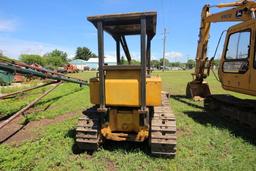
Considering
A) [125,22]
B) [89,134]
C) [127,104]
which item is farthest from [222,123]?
[125,22]

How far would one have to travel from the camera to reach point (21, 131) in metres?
6.98

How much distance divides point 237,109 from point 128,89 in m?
4.22

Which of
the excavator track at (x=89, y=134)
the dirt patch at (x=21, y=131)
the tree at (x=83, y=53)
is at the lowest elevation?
the dirt patch at (x=21, y=131)

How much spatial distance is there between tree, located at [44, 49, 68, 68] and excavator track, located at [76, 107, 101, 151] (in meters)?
79.4

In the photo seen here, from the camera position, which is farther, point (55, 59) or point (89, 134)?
point (55, 59)

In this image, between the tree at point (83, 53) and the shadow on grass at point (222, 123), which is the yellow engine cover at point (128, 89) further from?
the tree at point (83, 53)

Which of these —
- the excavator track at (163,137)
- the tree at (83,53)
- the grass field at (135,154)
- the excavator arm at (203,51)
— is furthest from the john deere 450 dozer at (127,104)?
the tree at (83,53)

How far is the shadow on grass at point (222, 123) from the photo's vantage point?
6.14 meters

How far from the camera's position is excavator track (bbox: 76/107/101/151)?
4914 mm

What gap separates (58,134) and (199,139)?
3386 mm

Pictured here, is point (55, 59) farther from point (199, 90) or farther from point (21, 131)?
point (21, 131)

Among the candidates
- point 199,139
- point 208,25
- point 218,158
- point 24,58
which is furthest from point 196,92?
point 24,58

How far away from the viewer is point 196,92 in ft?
40.1

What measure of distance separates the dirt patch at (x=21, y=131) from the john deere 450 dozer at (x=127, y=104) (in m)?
2.13
